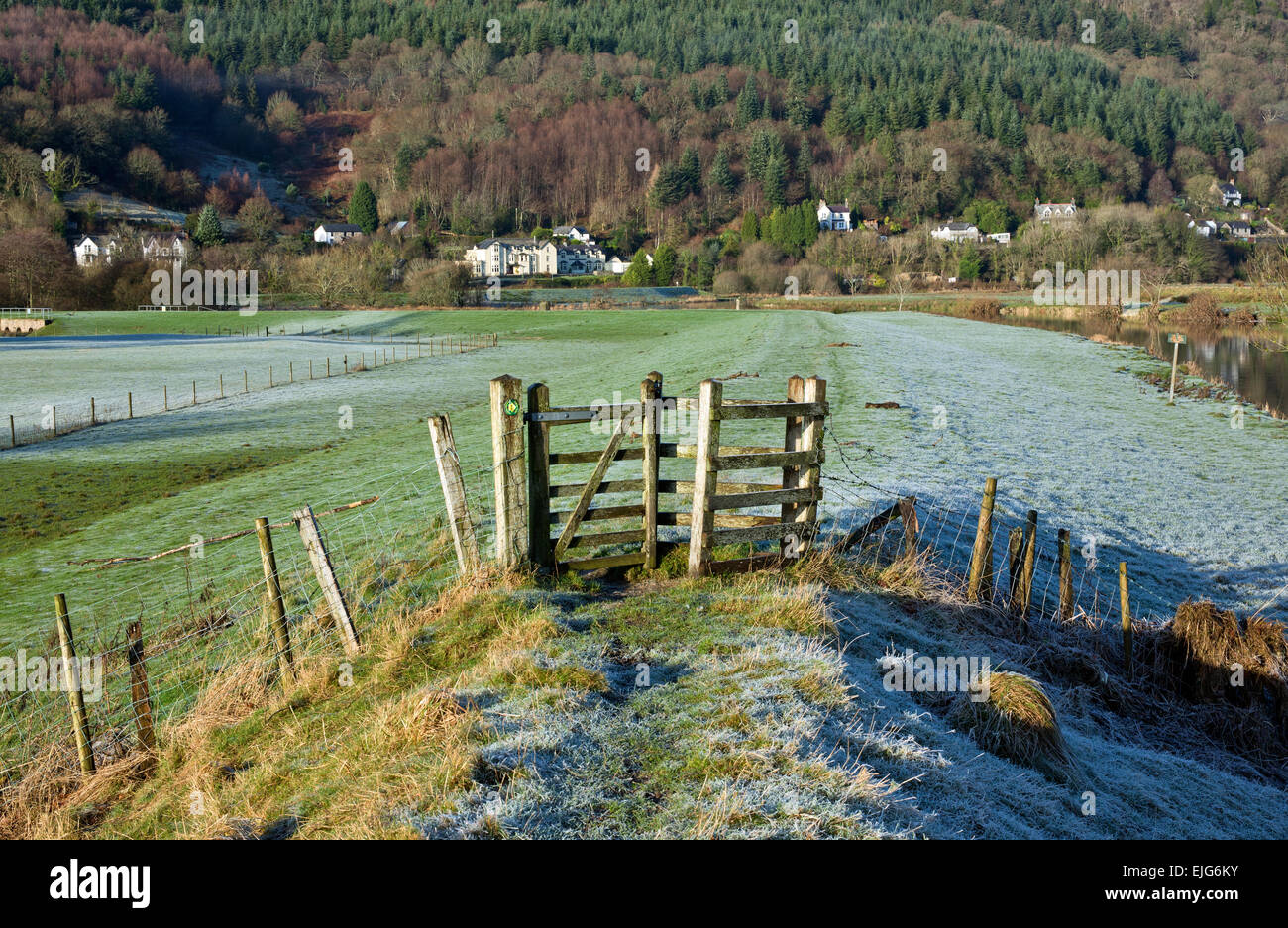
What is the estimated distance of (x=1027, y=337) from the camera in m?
61.2

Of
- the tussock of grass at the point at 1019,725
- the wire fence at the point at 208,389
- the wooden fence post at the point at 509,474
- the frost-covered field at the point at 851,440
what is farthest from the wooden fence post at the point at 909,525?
the wire fence at the point at 208,389

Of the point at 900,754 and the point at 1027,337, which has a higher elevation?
the point at 1027,337

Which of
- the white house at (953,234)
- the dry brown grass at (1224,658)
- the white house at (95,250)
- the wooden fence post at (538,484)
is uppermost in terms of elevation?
the white house at (953,234)

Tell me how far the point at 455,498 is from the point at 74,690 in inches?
166

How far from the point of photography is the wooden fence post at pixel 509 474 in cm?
1027

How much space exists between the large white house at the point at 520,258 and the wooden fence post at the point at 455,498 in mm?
169867

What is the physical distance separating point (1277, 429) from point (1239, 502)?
1201cm

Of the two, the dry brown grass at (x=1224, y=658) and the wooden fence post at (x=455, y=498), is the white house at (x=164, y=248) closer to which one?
the wooden fence post at (x=455, y=498)

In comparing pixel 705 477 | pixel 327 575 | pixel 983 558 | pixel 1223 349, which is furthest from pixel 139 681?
pixel 1223 349

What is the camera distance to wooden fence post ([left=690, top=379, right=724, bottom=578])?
1052cm

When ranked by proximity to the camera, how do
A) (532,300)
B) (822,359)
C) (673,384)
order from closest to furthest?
(673,384) → (822,359) → (532,300)

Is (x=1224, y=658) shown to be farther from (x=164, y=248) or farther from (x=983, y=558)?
(x=164, y=248)
